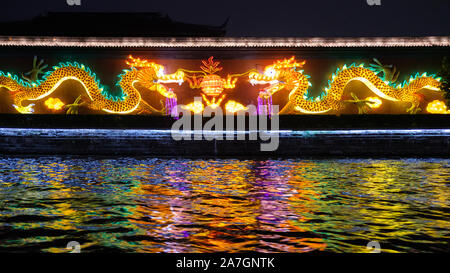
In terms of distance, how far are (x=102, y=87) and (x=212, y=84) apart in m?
4.64

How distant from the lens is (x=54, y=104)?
58.9 ft

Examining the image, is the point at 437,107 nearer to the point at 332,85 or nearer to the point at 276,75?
the point at 332,85

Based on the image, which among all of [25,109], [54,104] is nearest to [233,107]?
[54,104]

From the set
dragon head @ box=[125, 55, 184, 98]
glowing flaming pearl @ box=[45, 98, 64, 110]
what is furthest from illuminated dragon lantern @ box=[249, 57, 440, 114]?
glowing flaming pearl @ box=[45, 98, 64, 110]

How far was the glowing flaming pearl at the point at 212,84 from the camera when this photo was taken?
17.7m

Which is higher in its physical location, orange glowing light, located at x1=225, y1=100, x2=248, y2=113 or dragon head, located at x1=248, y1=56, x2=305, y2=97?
dragon head, located at x1=248, y1=56, x2=305, y2=97

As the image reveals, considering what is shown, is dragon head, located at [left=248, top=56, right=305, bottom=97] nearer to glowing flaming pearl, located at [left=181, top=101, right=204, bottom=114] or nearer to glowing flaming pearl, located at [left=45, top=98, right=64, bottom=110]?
glowing flaming pearl, located at [left=181, top=101, right=204, bottom=114]

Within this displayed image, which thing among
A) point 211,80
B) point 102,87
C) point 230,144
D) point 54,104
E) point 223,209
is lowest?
point 223,209

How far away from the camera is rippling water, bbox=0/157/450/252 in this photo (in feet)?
12.3

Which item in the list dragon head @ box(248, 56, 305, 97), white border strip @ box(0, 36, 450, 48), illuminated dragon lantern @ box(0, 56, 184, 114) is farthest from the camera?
illuminated dragon lantern @ box(0, 56, 184, 114)

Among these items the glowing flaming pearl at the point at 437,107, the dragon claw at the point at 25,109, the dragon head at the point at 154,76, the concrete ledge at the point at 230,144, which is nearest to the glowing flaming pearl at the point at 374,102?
the glowing flaming pearl at the point at 437,107

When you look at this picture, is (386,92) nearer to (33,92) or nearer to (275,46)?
(275,46)

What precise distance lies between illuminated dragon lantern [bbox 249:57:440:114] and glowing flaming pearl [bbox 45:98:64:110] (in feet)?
26.6

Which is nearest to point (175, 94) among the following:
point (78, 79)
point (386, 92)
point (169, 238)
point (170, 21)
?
point (78, 79)
